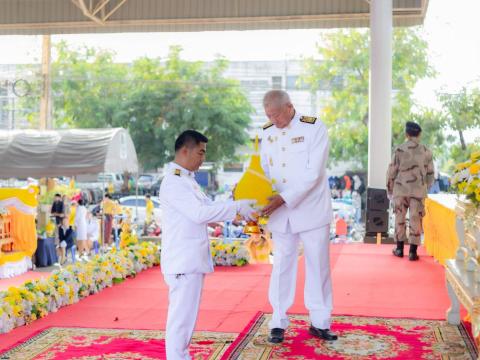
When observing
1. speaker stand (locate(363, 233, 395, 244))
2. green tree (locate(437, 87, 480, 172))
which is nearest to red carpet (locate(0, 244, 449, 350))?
speaker stand (locate(363, 233, 395, 244))

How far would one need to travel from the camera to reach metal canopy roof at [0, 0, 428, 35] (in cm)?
1327

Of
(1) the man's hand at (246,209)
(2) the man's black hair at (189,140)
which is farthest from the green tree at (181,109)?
(2) the man's black hair at (189,140)

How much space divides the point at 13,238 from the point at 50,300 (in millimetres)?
5233

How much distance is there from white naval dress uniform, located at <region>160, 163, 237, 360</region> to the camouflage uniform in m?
4.73

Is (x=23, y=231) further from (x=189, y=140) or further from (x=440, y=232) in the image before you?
(x=189, y=140)

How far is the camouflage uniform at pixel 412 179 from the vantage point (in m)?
8.17

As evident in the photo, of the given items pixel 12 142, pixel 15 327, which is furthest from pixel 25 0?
pixel 15 327

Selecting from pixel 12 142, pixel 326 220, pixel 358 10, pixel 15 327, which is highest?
pixel 358 10

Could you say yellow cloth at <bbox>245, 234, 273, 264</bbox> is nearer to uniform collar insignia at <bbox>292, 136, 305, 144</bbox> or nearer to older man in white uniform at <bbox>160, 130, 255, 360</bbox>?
uniform collar insignia at <bbox>292, 136, 305, 144</bbox>

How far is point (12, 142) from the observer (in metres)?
13.4

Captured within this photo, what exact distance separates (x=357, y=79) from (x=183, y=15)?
10.4 m

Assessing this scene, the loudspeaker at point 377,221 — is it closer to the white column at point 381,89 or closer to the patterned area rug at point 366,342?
the white column at point 381,89

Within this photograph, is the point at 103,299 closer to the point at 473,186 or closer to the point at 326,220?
the point at 326,220

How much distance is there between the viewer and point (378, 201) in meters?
11.3
